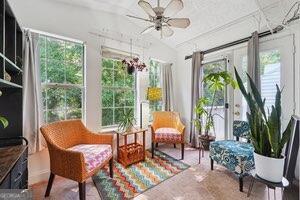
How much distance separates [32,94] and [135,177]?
71.8 inches

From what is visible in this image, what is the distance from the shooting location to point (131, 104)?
3760 mm

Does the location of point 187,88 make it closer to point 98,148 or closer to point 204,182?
point 204,182

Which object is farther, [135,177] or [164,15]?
[135,177]

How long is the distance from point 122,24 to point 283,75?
2880 mm

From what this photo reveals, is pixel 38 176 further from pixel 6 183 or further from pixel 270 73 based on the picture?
pixel 270 73

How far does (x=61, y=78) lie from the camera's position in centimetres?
284

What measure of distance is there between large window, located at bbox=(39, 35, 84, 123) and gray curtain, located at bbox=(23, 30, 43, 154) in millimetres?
222

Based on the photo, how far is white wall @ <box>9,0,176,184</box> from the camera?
2.45 meters

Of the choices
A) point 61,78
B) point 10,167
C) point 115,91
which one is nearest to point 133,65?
point 115,91

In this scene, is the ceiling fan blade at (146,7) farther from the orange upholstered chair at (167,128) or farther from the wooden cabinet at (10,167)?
the orange upholstered chair at (167,128)

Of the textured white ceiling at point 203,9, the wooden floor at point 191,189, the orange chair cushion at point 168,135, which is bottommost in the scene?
the wooden floor at point 191,189

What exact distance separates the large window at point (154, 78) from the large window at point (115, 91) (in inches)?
22.1

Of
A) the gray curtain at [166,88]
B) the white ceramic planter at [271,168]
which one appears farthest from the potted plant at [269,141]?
the gray curtain at [166,88]

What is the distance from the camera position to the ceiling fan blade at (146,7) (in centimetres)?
201
